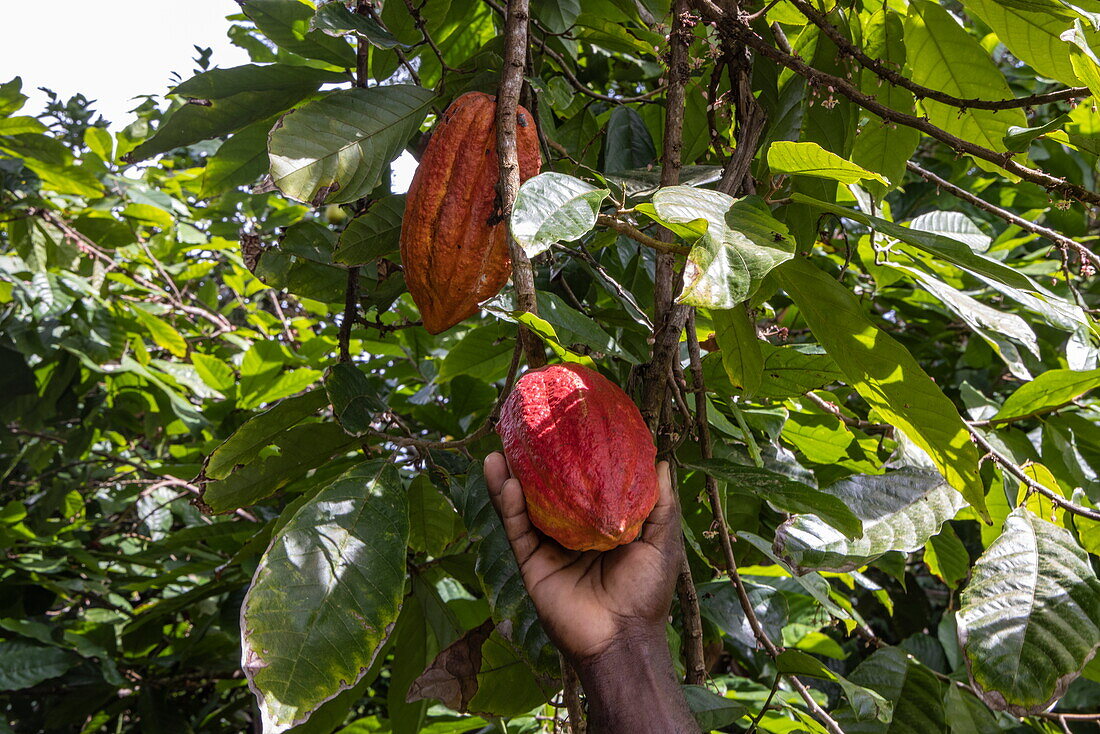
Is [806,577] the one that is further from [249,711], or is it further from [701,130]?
[249,711]

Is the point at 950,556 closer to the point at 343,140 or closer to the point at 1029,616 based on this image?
the point at 1029,616

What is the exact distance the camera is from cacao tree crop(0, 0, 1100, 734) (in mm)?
923

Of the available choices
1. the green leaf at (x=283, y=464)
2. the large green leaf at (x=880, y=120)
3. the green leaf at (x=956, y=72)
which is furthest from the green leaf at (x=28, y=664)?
the green leaf at (x=956, y=72)

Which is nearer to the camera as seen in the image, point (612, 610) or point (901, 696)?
point (612, 610)

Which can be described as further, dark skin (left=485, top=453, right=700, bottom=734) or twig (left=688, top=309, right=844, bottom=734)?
twig (left=688, top=309, right=844, bottom=734)

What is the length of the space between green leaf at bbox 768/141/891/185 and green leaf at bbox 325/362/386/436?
0.65 meters

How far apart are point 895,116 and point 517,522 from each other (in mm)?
699

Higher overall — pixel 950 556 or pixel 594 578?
pixel 594 578

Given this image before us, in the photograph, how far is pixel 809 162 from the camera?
0.92 meters

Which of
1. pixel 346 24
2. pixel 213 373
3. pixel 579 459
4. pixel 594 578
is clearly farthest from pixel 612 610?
pixel 213 373

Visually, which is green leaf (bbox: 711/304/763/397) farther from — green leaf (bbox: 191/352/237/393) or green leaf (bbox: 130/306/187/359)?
green leaf (bbox: 130/306/187/359)

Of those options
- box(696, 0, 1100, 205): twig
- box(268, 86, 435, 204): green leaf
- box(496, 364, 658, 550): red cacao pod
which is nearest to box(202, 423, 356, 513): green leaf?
box(268, 86, 435, 204): green leaf

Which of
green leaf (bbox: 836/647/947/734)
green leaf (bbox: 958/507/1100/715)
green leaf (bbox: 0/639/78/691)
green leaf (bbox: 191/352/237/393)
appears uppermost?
green leaf (bbox: 958/507/1100/715)

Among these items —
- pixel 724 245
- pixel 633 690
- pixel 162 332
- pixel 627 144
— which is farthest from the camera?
pixel 162 332
